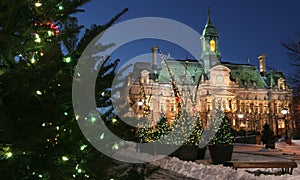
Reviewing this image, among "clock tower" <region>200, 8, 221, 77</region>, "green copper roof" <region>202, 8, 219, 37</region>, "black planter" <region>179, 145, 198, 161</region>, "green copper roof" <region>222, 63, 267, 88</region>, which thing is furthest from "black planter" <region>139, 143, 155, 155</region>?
"green copper roof" <region>202, 8, 219, 37</region>

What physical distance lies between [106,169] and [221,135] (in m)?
12.1

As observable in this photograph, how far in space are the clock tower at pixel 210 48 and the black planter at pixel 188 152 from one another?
60.7 metres

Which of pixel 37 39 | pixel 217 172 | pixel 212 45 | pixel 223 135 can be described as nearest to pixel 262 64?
pixel 212 45

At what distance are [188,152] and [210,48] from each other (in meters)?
65.3

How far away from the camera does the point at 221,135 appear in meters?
14.4

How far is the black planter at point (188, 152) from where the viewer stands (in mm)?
14812

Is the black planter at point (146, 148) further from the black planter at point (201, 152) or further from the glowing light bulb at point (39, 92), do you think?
the glowing light bulb at point (39, 92)

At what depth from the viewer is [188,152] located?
14875 mm

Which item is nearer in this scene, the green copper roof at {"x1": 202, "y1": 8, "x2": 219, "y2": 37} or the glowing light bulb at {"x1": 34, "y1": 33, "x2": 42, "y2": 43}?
the glowing light bulb at {"x1": 34, "y1": 33, "x2": 42, "y2": 43}

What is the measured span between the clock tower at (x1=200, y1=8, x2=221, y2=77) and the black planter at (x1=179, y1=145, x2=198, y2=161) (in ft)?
199

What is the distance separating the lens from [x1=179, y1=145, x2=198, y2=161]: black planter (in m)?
14.8

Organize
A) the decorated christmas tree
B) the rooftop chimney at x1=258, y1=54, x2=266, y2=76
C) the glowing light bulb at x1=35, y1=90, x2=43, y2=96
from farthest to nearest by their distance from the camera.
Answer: the rooftop chimney at x1=258, y1=54, x2=266, y2=76
the decorated christmas tree
the glowing light bulb at x1=35, y1=90, x2=43, y2=96

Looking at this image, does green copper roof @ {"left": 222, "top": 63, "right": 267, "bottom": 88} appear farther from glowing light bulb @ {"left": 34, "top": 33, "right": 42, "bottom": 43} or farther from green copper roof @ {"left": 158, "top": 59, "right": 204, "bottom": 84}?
glowing light bulb @ {"left": 34, "top": 33, "right": 42, "bottom": 43}

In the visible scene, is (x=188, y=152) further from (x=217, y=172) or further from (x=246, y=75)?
(x=246, y=75)
